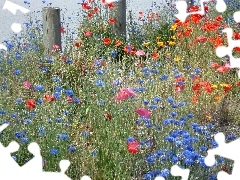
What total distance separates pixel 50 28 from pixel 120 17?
1.64 meters

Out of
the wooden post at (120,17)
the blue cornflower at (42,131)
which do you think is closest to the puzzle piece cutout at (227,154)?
the blue cornflower at (42,131)

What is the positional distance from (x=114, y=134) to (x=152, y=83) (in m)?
1.28

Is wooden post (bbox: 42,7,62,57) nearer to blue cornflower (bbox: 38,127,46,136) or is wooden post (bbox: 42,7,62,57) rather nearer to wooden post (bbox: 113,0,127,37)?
wooden post (bbox: 113,0,127,37)

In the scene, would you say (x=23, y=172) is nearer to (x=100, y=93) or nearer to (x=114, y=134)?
(x=114, y=134)

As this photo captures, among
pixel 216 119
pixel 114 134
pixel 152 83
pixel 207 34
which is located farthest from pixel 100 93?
pixel 207 34

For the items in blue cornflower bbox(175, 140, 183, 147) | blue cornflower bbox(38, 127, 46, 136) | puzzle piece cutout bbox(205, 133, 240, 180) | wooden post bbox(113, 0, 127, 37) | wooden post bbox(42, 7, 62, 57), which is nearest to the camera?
puzzle piece cutout bbox(205, 133, 240, 180)

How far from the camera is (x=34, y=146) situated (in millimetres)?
2891

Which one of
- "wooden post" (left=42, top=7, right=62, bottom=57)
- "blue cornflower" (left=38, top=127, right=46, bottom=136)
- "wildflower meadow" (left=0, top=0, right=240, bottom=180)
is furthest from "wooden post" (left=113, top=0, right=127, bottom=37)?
"blue cornflower" (left=38, top=127, right=46, bottom=136)

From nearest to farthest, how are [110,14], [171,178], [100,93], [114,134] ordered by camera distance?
1. [171,178]
2. [114,134]
3. [100,93]
4. [110,14]

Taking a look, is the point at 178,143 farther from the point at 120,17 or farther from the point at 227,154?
the point at 120,17

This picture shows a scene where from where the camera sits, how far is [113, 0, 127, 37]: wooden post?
23.7 feet

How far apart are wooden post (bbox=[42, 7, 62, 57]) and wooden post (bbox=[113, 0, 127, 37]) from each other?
154 cm

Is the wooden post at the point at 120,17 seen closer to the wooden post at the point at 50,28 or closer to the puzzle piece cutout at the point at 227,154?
the wooden post at the point at 50,28

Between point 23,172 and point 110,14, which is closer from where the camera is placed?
point 23,172
